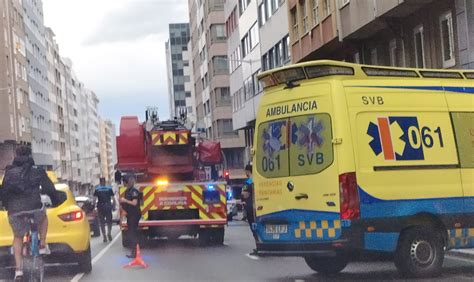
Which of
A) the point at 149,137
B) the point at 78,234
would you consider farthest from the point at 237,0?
the point at 78,234

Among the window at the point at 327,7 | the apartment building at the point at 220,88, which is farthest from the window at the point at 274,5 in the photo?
the apartment building at the point at 220,88

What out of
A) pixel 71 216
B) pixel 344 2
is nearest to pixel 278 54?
pixel 344 2

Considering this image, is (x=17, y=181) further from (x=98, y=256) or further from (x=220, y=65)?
(x=220, y=65)

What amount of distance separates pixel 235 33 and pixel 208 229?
4284 centimetres

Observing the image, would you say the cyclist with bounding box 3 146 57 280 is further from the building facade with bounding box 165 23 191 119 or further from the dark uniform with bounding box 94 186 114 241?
the building facade with bounding box 165 23 191 119

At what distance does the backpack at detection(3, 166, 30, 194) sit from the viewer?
9.98 m

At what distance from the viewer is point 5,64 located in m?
69.8

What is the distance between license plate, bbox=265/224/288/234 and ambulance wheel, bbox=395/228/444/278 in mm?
1504

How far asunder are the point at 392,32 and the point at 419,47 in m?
1.42

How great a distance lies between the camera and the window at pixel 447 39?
2241 cm

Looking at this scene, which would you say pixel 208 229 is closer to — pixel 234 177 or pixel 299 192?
pixel 299 192

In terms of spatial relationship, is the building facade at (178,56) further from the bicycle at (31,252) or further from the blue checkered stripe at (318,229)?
the bicycle at (31,252)

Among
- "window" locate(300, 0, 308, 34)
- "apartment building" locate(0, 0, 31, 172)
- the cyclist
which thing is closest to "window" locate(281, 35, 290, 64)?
"window" locate(300, 0, 308, 34)

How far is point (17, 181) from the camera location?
10008 mm
